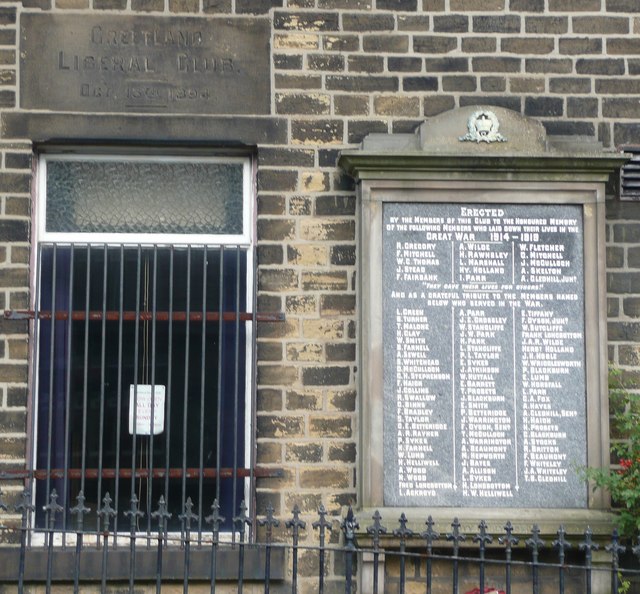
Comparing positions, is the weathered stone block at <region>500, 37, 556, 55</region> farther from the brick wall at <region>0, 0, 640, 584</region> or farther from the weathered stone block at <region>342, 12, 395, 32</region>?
the weathered stone block at <region>342, 12, 395, 32</region>

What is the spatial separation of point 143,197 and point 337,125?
130 cm

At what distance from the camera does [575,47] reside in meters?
6.79

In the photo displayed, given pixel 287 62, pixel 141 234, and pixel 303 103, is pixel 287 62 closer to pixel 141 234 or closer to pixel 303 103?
pixel 303 103

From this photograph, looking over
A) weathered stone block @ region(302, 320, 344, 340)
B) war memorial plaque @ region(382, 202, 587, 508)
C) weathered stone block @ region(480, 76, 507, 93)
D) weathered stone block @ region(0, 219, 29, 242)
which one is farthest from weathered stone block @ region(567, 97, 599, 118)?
weathered stone block @ region(0, 219, 29, 242)

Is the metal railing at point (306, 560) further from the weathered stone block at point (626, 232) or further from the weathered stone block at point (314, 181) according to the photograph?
the weathered stone block at point (314, 181)

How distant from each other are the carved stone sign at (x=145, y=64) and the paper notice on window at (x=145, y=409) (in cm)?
173

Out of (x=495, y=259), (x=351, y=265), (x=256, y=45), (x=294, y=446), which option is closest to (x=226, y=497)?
(x=294, y=446)

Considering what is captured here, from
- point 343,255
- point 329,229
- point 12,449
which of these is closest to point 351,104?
point 329,229

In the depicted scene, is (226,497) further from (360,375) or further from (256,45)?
(256,45)

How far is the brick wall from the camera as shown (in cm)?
645

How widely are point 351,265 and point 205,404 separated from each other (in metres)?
1.24

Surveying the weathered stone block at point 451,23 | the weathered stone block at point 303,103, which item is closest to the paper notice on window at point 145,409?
the weathered stone block at point 303,103

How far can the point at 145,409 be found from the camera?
646cm

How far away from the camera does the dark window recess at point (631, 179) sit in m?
6.70
